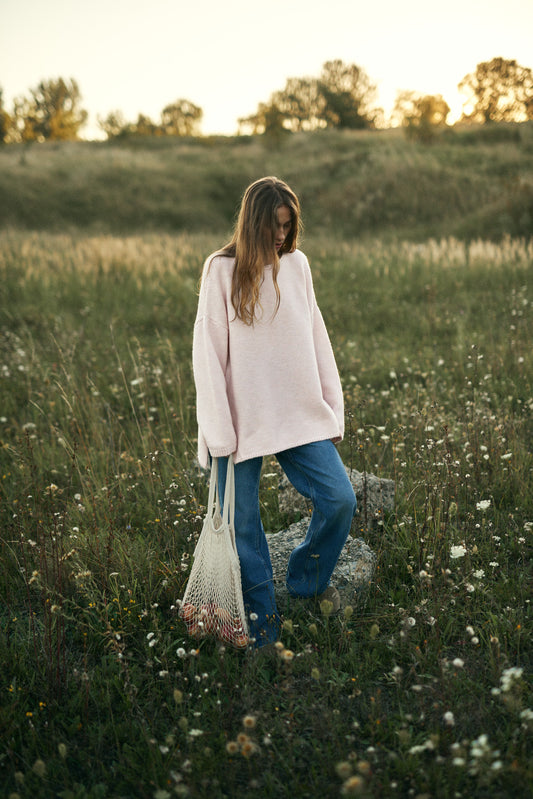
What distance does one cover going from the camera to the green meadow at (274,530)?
2.11 m

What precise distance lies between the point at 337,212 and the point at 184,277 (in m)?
12.7

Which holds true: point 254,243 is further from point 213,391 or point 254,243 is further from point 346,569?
point 346,569

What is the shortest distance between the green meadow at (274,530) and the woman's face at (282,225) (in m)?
1.65

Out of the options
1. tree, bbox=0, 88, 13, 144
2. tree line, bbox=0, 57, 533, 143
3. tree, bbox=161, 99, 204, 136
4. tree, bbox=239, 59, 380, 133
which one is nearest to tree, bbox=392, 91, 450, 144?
tree line, bbox=0, 57, 533, 143

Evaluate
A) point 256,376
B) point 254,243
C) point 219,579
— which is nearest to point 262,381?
point 256,376

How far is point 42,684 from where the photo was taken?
2.57 meters

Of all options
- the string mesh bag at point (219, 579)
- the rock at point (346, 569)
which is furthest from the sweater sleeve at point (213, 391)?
the rock at point (346, 569)

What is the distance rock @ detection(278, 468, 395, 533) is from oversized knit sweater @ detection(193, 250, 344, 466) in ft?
3.47

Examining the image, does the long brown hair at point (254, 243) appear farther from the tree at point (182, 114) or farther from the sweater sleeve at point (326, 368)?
the tree at point (182, 114)

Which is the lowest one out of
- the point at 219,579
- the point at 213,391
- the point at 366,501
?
the point at 366,501

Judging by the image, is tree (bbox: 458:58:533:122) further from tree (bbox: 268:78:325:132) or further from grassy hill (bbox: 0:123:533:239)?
tree (bbox: 268:78:325:132)

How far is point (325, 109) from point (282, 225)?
55988 millimetres

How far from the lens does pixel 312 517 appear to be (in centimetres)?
274

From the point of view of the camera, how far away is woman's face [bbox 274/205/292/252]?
2.59m
